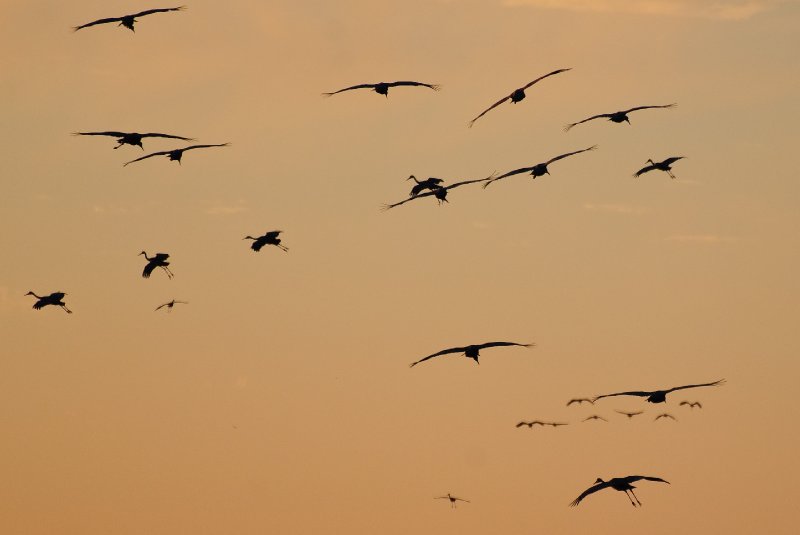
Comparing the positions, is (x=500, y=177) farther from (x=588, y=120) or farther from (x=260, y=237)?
(x=260, y=237)

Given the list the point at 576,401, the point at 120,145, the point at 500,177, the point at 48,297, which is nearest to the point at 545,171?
the point at 500,177

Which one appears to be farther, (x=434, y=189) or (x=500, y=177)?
(x=434, y=189)

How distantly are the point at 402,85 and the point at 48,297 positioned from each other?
80.2 ft

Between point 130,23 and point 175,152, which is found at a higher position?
point 130,23

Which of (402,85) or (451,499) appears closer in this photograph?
(402,85)

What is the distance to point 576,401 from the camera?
11969 centimetres

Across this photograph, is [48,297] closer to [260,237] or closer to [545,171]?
[260,237]

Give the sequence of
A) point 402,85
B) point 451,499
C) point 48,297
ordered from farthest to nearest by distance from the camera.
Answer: point 451,499 < point 48,297 < point 402,85

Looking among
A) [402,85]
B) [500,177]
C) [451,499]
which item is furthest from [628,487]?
[451,499]

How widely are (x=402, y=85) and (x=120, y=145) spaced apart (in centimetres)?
A: 1585

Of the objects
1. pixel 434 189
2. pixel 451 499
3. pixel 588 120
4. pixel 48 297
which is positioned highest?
pixel 588 120

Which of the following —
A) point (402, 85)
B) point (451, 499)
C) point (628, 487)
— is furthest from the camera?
point (451, 499)

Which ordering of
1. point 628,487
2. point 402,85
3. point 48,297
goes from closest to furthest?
point 628,487, point 402,85, point 48,297

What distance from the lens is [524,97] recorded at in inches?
3255
